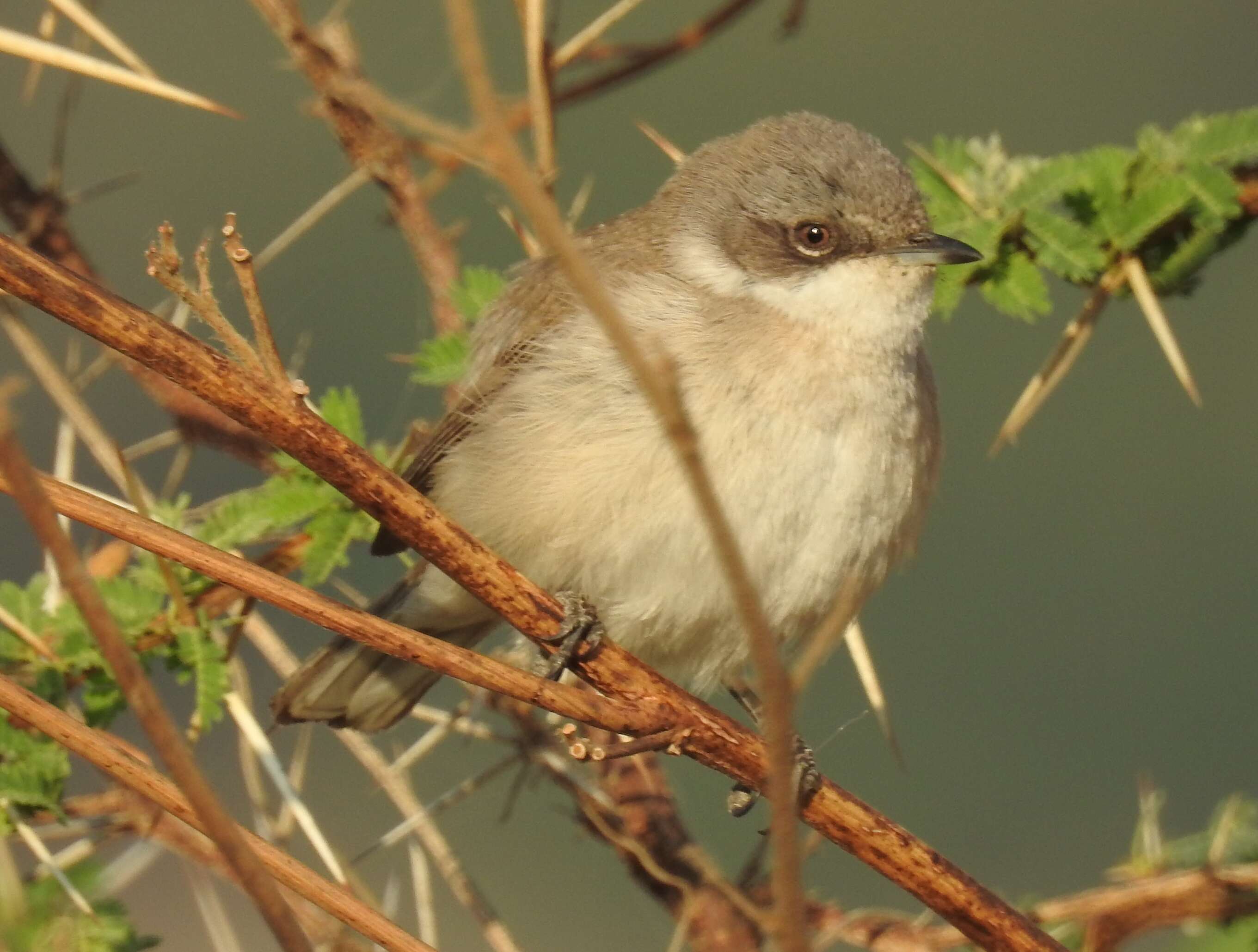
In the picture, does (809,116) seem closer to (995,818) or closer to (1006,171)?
(1006,171)

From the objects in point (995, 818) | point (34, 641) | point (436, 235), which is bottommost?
point (995, 818)

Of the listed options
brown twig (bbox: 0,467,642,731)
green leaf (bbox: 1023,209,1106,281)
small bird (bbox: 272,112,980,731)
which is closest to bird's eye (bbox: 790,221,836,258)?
small bird (bbox: 272,112,980,731)

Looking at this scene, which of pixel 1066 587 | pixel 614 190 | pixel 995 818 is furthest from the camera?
pixel 614 190

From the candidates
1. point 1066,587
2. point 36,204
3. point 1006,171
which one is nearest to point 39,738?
point 36,204

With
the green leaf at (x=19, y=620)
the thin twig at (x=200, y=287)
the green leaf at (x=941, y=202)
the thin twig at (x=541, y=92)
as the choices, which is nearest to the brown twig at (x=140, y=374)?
the green leaf at (x=19, y=620)

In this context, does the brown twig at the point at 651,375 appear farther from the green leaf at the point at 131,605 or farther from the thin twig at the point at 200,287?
the green leaf at the point at 131,605

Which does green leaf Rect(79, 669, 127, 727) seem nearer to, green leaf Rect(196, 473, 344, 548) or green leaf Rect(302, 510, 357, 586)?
green leaf Rect(196, 473, 344, 548)

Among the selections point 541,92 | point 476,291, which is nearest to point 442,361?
point 476,291
